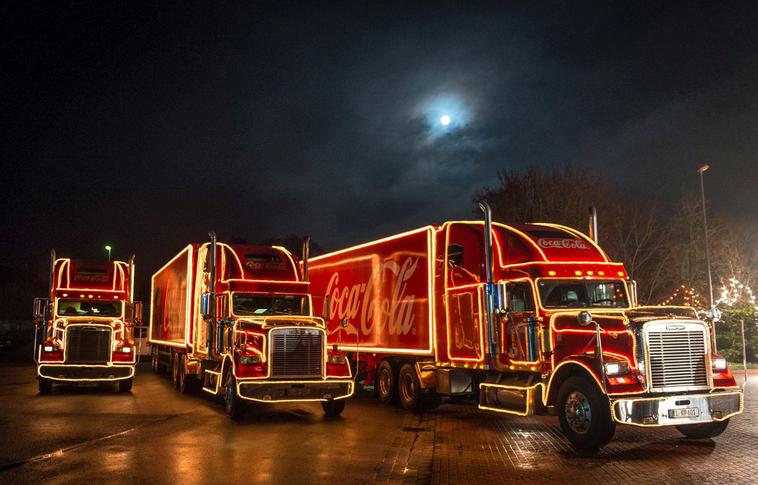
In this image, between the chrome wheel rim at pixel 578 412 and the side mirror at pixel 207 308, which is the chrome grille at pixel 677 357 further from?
the side mirror at pixel 207 308

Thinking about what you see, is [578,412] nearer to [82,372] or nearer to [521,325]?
[521,325]

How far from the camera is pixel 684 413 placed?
9578mm

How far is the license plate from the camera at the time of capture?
9523mm

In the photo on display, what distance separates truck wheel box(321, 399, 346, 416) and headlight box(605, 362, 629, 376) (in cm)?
612

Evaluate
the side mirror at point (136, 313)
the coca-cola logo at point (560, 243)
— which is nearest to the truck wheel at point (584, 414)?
the coca-cola logo at point (560, 243)

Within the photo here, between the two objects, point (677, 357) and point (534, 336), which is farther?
point (534, 336)

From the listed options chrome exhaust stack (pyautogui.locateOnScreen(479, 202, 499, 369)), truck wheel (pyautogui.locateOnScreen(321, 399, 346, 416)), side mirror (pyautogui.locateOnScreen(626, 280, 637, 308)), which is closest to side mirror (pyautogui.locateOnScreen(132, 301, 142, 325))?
truck wheel (pyautogui.locateOnScreen(321, 399, 346, 416))

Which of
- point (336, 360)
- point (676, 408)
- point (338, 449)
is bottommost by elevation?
point (338, 449)

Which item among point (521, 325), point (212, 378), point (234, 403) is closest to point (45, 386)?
point (212, 378)

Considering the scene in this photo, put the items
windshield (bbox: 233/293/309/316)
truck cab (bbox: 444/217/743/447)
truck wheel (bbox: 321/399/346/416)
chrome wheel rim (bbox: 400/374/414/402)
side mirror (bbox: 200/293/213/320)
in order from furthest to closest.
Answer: chrome wheel rim (bbox: 400/374/414/402) < windshield (bbox: 233/293/309/316) < side mirror (bbox: 200/293/213/320) < truck wheel (bbox: 321/399/346/416) < truck cab (bbox: 444/217/743/447)

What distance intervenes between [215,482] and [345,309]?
10474 mm

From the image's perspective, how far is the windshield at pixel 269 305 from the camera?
14.9 meters

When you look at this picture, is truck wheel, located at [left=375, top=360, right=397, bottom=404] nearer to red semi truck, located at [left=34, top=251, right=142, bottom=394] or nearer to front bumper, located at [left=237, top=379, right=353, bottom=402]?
front bumper, located at [left=237, top=379, right=353, bottom=402]

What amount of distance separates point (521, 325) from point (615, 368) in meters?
2.07
